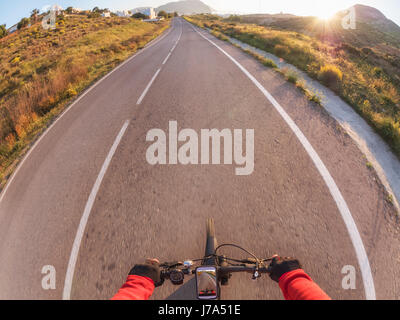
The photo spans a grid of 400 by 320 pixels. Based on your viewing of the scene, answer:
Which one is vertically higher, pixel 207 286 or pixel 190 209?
pixel 190 209

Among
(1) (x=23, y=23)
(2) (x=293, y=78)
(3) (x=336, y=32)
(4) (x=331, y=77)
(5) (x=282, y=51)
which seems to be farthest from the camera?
(1) (x=23, y=23)

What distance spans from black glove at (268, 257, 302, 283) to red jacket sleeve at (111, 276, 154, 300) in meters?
1.21

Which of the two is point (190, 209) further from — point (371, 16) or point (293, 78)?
point (371, 16)

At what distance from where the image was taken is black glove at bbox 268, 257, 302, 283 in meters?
1.85

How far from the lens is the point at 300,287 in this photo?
167 centimetres

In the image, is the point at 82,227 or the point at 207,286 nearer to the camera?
the point at 207,286

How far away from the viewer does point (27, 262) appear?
2.93m

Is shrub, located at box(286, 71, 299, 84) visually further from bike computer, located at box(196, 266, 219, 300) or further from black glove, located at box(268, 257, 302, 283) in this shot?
bike computer, located at box(196, 266, 219, 300)

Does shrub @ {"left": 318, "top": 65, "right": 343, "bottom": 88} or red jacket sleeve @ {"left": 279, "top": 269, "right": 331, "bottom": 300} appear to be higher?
shrub @ {"left": 318, "top": 65, "right": 343, "bottom": 88}

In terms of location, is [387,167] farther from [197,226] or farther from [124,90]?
A: [124,90]

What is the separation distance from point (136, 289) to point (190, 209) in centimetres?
148

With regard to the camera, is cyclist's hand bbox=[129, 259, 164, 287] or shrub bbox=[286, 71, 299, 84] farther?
shrub bbox=[286, 71, 299, 84]

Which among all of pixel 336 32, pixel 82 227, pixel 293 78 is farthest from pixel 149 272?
pixel 336 32

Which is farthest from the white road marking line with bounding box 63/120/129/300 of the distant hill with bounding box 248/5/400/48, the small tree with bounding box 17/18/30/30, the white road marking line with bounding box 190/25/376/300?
the small tree with bounding box 17/18/30/30
